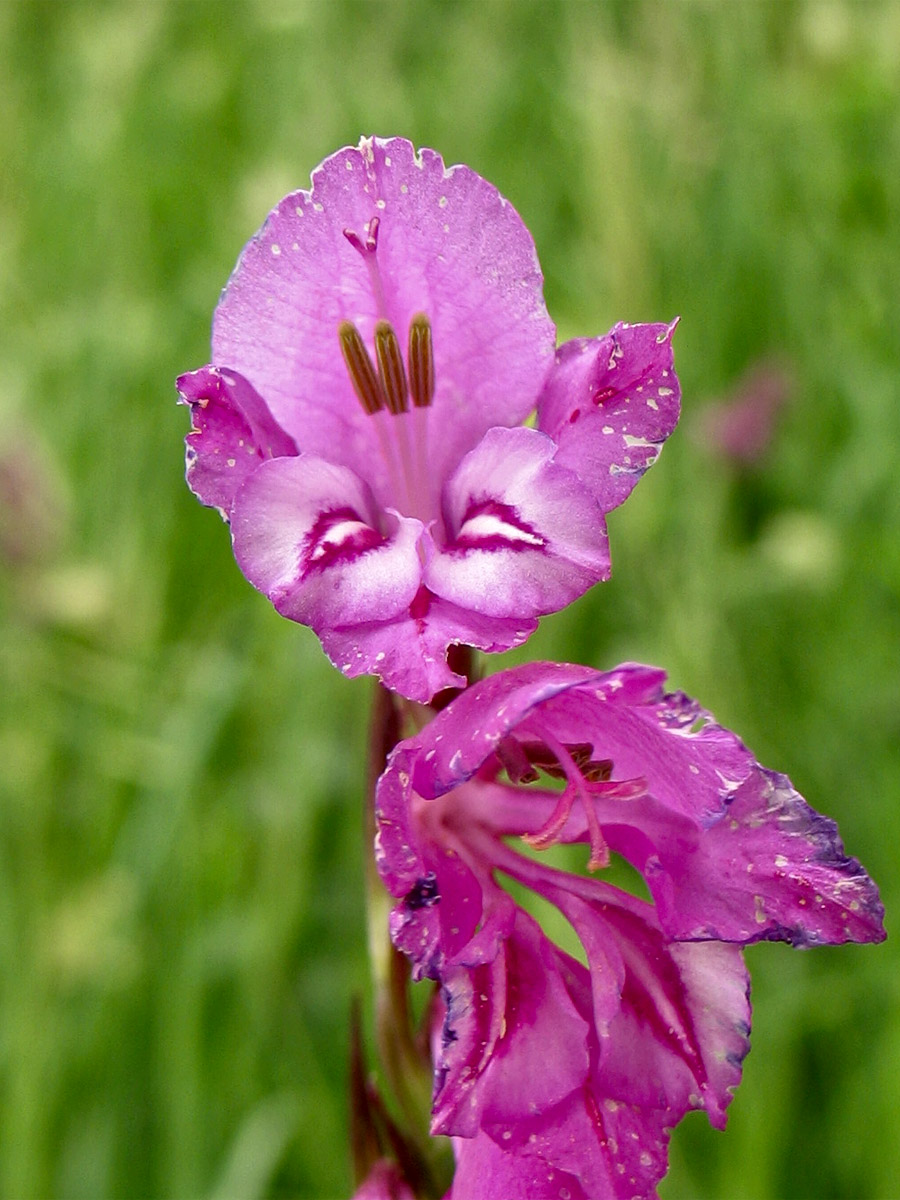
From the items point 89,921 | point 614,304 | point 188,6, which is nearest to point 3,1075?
point 89,921

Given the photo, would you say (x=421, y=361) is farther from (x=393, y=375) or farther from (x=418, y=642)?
(x=418, y=642)

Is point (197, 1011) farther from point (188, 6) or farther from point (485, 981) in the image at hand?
point (188, 6)

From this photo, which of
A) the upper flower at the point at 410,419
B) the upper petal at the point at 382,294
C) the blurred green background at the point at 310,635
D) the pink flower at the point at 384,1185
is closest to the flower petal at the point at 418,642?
the upper flower at the point at 410,419

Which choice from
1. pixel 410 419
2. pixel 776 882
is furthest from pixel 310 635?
pixel 776 882

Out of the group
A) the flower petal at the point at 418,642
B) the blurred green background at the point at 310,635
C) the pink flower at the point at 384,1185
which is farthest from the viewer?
the blurred green background at the point at 310,635

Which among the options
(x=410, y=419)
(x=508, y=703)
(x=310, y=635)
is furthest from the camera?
(x=310, y=635)

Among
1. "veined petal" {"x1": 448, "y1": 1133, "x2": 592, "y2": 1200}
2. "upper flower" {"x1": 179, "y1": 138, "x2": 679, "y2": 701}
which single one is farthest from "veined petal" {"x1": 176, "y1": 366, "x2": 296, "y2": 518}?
"veined petal" {"x1": 448, "y1": 1133, "x2": 592, "y2": 1200}

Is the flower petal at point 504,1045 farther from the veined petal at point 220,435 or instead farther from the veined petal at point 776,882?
the veined petal at point 220,435
